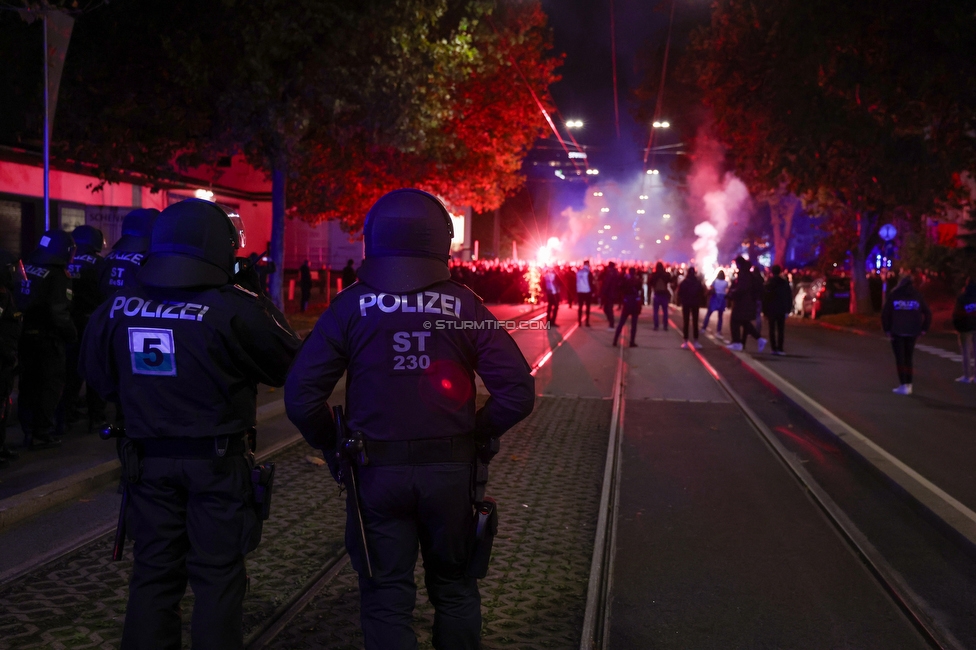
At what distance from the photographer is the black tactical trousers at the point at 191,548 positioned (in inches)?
126

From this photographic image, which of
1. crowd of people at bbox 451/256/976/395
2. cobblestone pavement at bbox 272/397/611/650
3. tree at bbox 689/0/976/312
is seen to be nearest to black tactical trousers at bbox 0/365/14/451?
cobblestone pavement at bbox 272/397/611/650

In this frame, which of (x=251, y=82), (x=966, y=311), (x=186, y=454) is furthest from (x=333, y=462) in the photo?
(x=251, y=82)

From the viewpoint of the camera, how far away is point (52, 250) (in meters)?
7.39

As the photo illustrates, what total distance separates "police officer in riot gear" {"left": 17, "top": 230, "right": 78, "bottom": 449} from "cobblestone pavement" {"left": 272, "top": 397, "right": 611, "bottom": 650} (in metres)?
3.88

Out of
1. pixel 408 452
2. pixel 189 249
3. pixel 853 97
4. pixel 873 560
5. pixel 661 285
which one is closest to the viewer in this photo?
pixel 408 452

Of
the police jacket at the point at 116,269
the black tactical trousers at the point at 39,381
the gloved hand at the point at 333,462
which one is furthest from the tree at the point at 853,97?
the gloved hand at the point at 333,462

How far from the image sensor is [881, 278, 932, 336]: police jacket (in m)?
11.7

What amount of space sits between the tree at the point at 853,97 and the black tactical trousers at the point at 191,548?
16.1 metres

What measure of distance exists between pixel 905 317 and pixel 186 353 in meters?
10.8

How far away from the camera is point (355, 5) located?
1500cm

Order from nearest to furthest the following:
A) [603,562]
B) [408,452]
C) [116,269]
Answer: [408,452], [603,562], [116,269]

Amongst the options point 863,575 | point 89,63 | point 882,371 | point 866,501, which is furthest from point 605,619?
point 89,63

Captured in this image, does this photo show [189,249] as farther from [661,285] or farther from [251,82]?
[661,285]

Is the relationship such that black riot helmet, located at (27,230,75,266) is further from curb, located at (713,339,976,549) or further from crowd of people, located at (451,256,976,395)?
crowd of people, located at (451,256,976,395)
